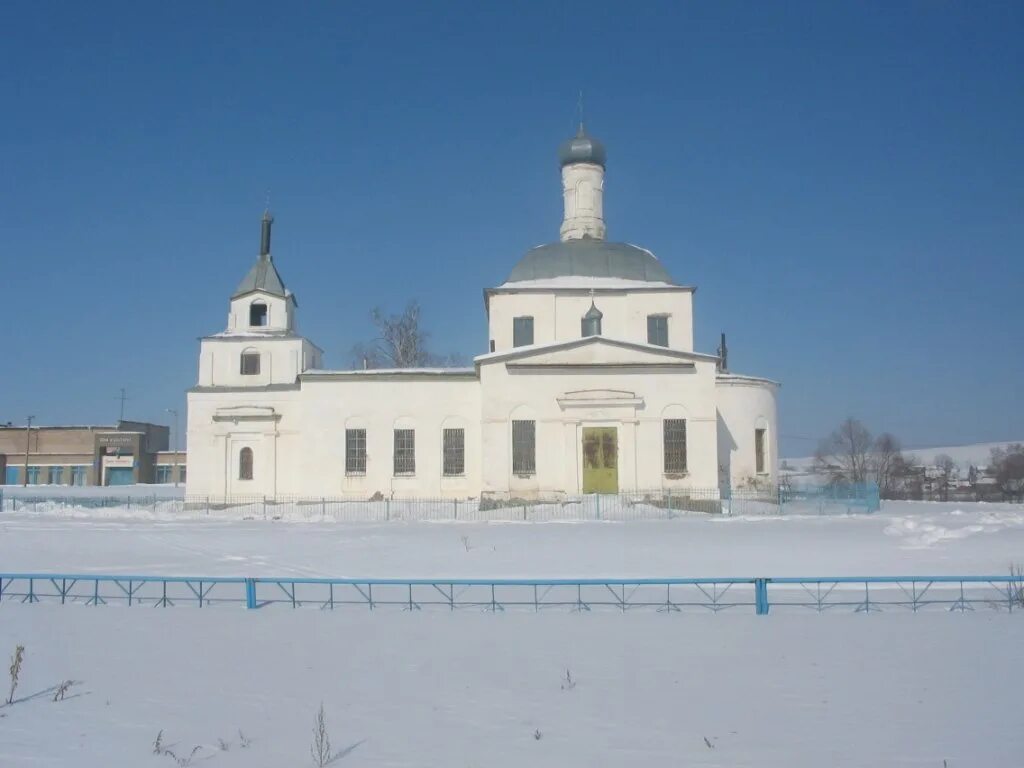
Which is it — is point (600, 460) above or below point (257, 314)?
below

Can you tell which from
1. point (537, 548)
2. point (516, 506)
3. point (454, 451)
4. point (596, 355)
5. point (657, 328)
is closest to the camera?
point (537, 548)

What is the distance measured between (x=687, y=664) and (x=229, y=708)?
4.22 m

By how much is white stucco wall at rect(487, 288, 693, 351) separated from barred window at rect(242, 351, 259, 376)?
872 centimetres

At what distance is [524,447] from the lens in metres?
29.5

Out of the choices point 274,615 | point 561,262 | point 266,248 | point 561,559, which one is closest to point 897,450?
point 561,262

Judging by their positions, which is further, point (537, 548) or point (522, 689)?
point (537, 548)

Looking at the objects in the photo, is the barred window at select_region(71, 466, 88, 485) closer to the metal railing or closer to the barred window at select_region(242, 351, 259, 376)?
the metal railing

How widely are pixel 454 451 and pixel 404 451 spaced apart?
1687 millimetres

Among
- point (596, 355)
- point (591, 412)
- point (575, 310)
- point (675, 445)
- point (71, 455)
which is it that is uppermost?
point (575, 310)

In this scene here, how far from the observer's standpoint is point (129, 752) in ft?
21.4

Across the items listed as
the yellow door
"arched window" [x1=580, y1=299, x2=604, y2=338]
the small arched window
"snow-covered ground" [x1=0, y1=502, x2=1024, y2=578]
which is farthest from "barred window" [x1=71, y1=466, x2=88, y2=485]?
the yellow door

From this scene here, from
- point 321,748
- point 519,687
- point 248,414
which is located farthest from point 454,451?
point 321,748

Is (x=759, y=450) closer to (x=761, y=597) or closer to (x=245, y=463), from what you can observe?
(x=245, y=463)

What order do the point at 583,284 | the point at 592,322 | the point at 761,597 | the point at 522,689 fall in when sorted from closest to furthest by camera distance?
the point at 522,689 → the point at 761,597 → the point at 592,322 → the point at 583,284
